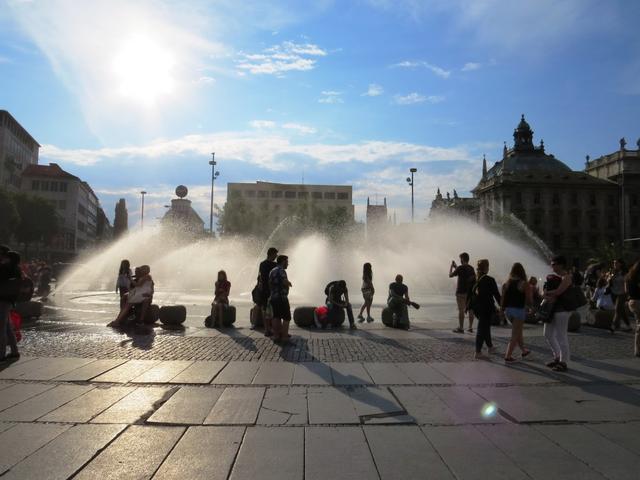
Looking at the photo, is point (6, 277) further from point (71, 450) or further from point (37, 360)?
point (71, 450)

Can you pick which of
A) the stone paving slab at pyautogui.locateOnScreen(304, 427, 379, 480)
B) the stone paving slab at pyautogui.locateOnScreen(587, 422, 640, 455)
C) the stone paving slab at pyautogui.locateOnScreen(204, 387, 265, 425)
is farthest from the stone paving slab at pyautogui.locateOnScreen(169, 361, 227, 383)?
the stone paving slab at pyautogui.locateOnScreen(587, 422, 640, 455)

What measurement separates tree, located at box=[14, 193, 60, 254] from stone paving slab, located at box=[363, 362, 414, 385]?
6121 centimetres

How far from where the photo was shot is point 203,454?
4.29m

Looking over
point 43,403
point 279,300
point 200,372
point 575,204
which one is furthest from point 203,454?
point 575,204

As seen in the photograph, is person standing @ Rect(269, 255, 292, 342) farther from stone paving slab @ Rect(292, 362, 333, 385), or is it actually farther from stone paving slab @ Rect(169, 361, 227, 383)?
stone paving slab @ Rect(169, 361, 227, 383)

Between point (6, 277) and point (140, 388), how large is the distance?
3412 mm

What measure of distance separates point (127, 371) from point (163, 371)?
0.56m

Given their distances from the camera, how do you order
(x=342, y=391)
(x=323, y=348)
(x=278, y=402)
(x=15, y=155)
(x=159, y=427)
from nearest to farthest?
(x=159, y=427) < (x=278, y=402) < (x=342, y=391) < (x=323, y=348) < (x=15, y=155)

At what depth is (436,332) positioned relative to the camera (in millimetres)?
12883

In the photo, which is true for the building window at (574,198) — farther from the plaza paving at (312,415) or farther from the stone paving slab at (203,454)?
the stone paving slab at (203,454)

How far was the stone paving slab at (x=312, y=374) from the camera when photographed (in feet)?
23.2

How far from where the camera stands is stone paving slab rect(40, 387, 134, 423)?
5281mm

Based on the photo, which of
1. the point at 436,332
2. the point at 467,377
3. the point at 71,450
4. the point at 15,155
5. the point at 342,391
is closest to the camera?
the point at 71,450

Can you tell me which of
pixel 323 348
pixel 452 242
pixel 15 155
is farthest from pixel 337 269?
pixel 15 155
